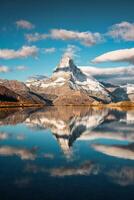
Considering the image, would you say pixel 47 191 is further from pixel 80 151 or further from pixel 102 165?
pixel 80 151

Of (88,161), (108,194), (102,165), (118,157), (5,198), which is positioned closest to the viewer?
(5,198)

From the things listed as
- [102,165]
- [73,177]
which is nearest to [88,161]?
[102,165]

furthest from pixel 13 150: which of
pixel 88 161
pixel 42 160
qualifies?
pixel 88 161

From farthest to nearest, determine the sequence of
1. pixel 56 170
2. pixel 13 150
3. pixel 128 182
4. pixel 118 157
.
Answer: pixel 13 150
pixel 118 157
pixel 56 170
pixel 128 182

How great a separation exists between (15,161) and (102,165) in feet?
36.0

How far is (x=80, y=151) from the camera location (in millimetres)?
51062

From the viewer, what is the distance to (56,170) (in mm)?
36000

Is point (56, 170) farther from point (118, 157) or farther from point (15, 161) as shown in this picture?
point (118, 157)

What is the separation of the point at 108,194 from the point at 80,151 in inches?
938

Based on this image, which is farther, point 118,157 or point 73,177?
point 118,157

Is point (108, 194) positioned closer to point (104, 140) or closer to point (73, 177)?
point (73, 177)

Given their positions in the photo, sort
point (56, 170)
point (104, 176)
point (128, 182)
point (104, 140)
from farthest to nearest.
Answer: point (104, 140) < point (56, 170) < point (104, 176) < point (128, 182)

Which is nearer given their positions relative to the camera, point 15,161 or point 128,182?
point 128,182

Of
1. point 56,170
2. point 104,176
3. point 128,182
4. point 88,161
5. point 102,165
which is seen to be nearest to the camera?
point 128,182
